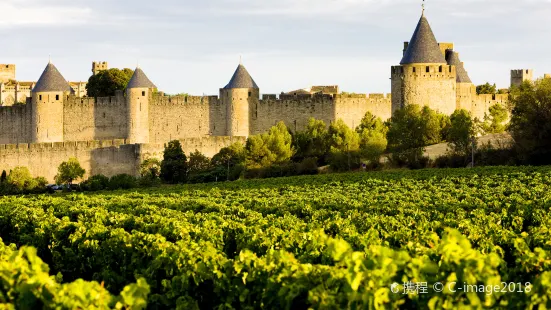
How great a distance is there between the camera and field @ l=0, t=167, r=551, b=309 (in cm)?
887

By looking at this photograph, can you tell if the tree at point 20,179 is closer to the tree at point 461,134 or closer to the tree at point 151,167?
the tree at point 151,167

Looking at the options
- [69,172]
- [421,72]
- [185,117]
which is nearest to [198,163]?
[69,172]

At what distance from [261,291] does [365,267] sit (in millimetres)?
1776

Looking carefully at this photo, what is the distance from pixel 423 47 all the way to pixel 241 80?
9.00 metres

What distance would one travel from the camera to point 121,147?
144 ft

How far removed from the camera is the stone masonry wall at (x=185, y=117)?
157ft

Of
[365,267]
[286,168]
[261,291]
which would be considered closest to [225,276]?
[261,291]

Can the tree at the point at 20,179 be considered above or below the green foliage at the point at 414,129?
below

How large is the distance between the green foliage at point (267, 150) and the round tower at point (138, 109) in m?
6.99

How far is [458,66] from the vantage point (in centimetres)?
4734

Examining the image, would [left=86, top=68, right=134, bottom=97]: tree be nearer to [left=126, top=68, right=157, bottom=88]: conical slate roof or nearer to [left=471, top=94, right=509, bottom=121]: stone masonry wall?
[left=126, top=68, right=157, bottom=88]: conical slate roof

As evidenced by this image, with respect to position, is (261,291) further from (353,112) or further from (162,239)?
(353,112)

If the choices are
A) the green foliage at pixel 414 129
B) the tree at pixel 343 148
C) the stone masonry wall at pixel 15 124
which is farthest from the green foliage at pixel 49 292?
the stone masonry wall at pixel 15 124

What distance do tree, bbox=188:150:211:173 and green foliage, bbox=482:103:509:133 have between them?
1101 centimetres
